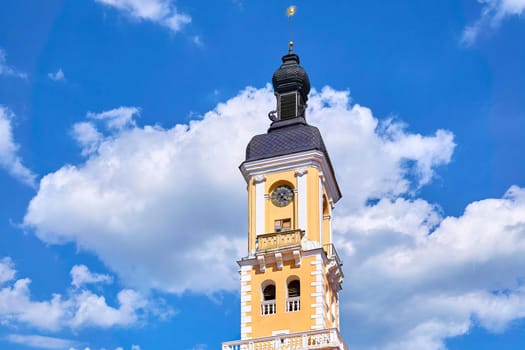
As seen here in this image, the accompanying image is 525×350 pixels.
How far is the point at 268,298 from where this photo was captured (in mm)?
49562

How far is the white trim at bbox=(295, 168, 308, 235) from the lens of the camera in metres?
50.3

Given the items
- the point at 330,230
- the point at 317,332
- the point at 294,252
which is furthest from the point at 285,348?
the point at 330,230

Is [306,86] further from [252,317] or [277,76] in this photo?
[252,317]

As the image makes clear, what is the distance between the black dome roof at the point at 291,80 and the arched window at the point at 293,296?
11.2m

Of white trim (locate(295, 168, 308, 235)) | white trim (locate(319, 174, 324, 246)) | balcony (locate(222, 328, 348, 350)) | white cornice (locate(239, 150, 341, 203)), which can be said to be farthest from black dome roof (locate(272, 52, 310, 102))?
balcony (locate(222, 328, 348, 350))

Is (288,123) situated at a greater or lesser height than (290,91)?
lesser

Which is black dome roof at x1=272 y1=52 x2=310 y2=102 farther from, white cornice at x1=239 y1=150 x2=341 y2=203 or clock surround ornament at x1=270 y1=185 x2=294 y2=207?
clock surround ornament at x1=270 y1=185 x2=294 y2=207

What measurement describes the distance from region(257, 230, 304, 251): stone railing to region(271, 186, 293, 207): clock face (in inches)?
78.4

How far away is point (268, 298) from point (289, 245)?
8.93 feet

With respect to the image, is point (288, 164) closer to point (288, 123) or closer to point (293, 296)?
point (288, 123)

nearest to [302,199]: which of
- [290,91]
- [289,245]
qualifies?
[289,245]

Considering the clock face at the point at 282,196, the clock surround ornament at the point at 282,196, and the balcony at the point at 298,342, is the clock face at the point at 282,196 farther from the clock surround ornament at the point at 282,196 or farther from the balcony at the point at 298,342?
the balcony at the point at 298,342

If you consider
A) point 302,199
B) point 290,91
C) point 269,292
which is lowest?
point 269,292

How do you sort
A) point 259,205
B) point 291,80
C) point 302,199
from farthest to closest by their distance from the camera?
1. point 291,80
2. point 259,205
3. point 302,199
